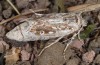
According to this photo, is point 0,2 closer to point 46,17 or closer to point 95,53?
point 46,17

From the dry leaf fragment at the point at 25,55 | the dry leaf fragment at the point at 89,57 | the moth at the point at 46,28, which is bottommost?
the dry leaf fragment at the point at 89,57

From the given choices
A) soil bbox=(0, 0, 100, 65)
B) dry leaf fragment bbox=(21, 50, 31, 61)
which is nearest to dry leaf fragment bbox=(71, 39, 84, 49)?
soil bbox=(0, 0, 100, 65)

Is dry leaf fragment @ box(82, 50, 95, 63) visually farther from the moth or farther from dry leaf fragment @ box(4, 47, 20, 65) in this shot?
dry leaf fragment @ box(4, 47, 20, 65)

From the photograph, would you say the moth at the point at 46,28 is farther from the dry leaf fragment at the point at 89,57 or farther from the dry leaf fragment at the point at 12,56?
the dry leaf fragment at the point at 89,57

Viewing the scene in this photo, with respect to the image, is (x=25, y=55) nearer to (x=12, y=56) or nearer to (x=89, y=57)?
(x=12, y=56)

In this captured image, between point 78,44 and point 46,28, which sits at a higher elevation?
point 46,28

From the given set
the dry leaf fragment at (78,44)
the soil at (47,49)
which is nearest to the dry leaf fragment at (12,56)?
the soil at (47,49)

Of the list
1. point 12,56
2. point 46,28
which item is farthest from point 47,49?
point 12,56
